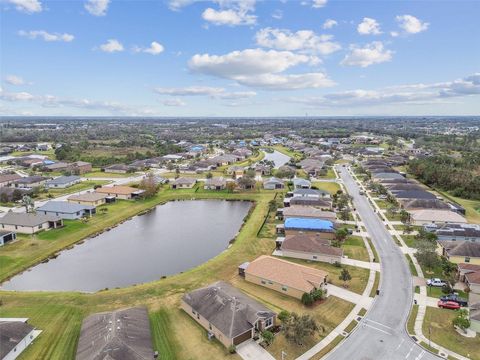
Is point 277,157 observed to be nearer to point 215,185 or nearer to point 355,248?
point 215,185

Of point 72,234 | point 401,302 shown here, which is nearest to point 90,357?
point 401,302

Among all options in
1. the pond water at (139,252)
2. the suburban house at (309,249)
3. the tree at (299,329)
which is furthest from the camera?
the suburban house at (309,249)

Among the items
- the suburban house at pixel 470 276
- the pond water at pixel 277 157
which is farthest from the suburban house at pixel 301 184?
the suburban house at pixel 470 276

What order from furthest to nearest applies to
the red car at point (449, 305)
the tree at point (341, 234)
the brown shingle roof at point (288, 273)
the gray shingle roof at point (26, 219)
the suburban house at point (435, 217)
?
1. the suburban house at point (435, 217)
2. the gray shingle roof at point (26, 219)
3. the tree at point (341, 234)
4. the brown shingle roof at point (288, 273)
5. the red car at point (449, 305)

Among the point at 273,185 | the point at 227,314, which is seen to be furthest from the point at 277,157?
the point at 227,314

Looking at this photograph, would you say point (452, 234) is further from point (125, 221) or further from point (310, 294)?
point (125, 221)

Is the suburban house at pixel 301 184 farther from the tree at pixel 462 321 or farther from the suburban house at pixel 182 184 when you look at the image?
the tree at pixel 462 321

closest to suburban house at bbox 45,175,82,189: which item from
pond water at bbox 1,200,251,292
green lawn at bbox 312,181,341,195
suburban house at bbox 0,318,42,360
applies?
pond water at bbox 1,200,251,292
